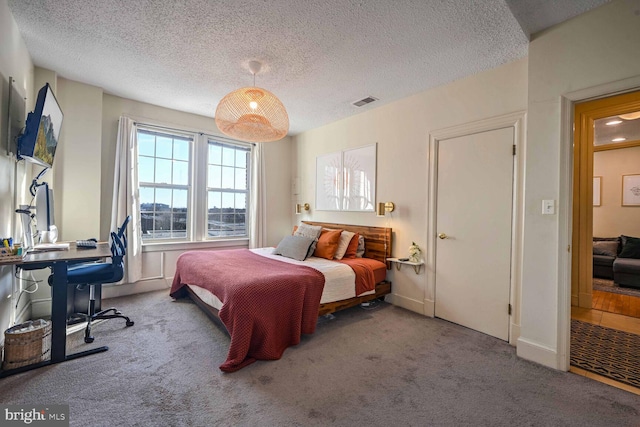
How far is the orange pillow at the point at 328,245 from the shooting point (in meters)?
3.58

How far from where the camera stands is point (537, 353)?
2.24 m

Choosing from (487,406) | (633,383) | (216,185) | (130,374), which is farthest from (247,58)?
(633,383)

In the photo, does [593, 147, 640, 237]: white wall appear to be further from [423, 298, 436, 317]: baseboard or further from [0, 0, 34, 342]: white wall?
[0, 0, 34, 342]: white wall

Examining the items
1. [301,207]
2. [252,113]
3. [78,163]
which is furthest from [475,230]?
[78,163]

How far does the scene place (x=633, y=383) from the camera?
1.94m

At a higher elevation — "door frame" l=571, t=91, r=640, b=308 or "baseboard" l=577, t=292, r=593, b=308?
"door frame" l=571, t=91, r=640, b=308

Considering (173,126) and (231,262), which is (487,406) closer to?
(231,262)

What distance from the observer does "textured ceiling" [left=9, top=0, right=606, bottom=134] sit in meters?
2.02

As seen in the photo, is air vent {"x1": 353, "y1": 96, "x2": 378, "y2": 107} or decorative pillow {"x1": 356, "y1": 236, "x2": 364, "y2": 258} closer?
air vent {"x1": 353, "y1": 96, "x2": 378, "y2": 107}

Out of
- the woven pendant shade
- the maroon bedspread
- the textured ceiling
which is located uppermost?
the textured ceiling

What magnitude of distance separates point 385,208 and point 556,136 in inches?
73.8

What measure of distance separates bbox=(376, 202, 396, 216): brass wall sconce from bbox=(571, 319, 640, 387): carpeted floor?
2.14m

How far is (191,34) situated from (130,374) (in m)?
2.67

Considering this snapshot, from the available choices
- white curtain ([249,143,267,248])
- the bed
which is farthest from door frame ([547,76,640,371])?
white curtain ([249,143,267,248])
